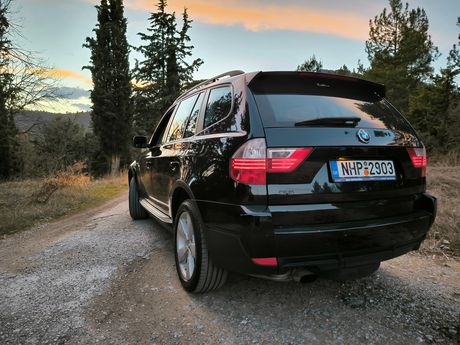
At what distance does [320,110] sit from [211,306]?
1.78m

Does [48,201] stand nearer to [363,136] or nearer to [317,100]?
[317,100]

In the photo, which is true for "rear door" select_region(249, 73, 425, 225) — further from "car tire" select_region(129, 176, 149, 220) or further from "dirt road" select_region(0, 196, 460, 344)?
"car tire" select_region(129, 176, 149, 220)

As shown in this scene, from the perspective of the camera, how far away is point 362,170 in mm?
2287

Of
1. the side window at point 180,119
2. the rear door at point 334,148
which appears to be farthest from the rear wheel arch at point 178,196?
the rear door at point 334,148

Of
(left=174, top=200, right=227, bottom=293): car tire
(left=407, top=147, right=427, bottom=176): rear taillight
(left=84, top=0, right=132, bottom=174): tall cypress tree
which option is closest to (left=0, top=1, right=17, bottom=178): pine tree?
(left=84, top=0, right=132, bottom=174): tall cypress tree

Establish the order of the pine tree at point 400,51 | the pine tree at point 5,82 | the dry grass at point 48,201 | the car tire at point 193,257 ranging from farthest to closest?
the pine tree at point 400,51
the pine tree at point 5,82
the dry grass at point 48,201
the car tire at point 193,257

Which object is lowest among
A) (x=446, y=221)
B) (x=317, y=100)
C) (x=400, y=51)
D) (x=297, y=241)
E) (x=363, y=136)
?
(x=446, y=221)

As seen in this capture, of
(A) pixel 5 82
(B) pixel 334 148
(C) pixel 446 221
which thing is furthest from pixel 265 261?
(A) pixel 5 82

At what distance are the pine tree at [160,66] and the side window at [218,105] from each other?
2770cm

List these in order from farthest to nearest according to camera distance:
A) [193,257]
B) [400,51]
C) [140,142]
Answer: [400,51] → [140,142] → [193,257]

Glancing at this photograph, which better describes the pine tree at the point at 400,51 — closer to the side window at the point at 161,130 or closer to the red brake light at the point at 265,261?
the side window at the point at 161,130

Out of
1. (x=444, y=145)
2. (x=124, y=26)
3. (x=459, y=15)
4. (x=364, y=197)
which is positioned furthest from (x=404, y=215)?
(x=124, y=26)

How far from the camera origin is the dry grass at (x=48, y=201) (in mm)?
6305

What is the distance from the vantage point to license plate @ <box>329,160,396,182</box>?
2207 mm
